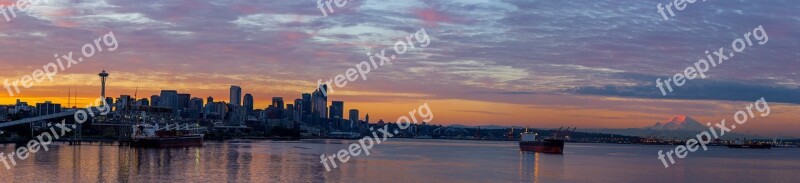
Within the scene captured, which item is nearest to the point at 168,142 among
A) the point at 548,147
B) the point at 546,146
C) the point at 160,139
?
the point at 160,139

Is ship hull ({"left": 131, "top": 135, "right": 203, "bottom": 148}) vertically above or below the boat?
above

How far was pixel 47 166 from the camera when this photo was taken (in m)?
63.7

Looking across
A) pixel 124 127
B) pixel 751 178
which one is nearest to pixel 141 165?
pixel 751 178

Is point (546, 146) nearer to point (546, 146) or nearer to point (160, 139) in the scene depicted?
point (546, 146)

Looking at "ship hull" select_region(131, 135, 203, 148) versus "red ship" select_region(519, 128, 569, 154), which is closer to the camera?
"ship hull" select_region(131, 135, 203, 148)

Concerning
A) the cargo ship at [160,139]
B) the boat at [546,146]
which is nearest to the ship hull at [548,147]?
the boat at [546,146]

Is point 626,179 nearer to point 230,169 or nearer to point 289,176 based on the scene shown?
point 289,176

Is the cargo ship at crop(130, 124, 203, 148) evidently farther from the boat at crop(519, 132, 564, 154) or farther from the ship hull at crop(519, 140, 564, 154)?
the ship hull at crop(519, 140, 564, 154)

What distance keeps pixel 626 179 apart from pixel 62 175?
42965mm

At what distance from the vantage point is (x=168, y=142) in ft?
434

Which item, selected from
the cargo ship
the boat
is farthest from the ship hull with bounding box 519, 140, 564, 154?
the cargo ship

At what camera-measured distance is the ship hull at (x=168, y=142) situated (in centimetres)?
12753

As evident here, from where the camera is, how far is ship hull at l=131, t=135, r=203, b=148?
127525 mm

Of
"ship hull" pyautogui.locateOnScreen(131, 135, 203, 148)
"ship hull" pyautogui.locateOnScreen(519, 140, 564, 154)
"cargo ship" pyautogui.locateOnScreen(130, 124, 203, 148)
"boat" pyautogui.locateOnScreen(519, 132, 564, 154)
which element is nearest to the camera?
"ship hull" pyautogui.locateOnScreen(131, 135, 203, 148)
